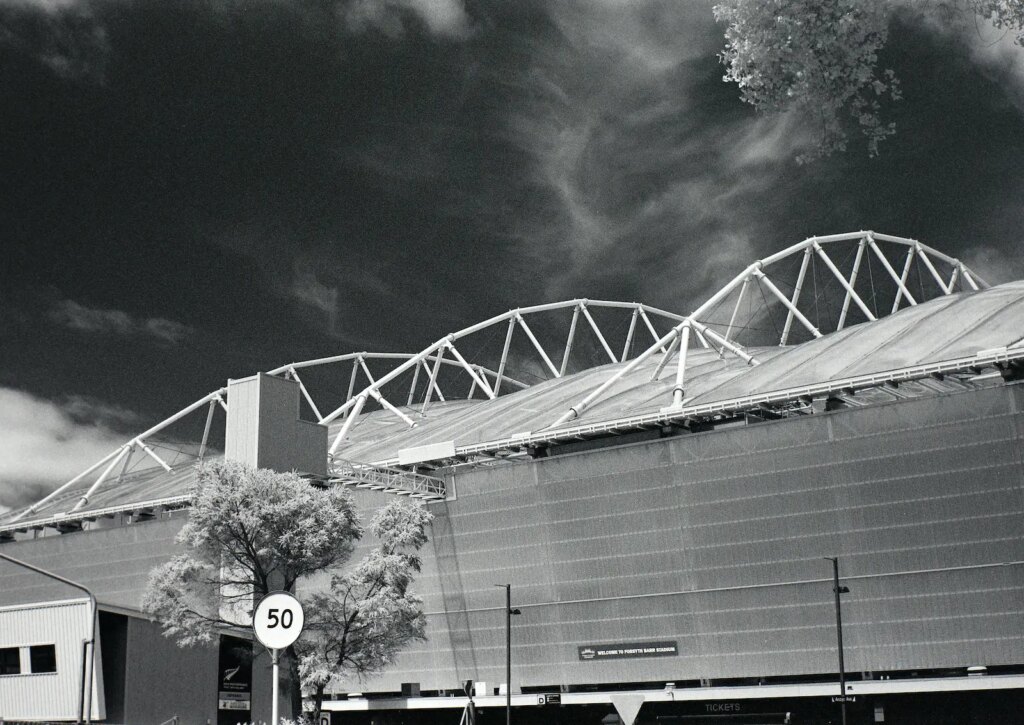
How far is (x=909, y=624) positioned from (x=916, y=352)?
1607 cm

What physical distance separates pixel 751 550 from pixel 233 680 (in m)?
32.1

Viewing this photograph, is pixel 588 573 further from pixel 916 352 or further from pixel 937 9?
pixel 937 9

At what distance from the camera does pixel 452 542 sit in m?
87.6

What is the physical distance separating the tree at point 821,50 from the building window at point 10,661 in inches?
2091

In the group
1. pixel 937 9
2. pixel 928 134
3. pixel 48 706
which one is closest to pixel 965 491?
pixel 48 706

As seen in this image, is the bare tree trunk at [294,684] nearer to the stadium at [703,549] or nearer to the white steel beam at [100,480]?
the stadium at [703,549]

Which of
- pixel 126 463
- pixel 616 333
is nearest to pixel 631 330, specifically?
pixel 616 333

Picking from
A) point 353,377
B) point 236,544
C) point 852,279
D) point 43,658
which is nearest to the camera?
point 236,544

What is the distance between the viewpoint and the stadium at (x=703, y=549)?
66.1m

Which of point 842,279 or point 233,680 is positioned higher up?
point 842,279

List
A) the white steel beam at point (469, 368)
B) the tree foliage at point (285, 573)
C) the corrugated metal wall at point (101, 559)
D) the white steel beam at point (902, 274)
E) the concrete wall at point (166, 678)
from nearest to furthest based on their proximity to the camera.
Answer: the tree foliage at point (285, 573) < the concrete wall at point (166, 678) < the corrugated metal wall at point (101, 559) < the white steel beam at point (902, 274) < the white steel beam at point (469, 368)

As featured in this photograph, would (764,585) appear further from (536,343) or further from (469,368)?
(469,368)

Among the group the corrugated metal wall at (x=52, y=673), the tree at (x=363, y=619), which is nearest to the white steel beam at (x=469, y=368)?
the tree at (x=363, y=619)

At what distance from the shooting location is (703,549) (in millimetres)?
75500
